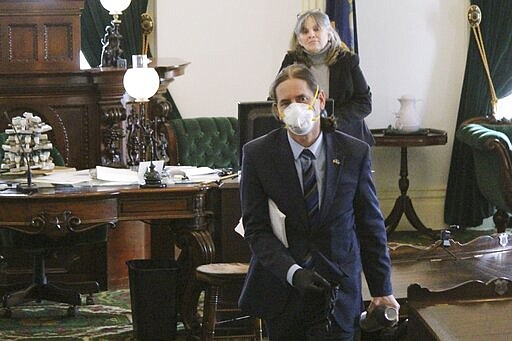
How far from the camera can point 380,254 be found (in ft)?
12.2

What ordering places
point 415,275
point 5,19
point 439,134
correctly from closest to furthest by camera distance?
point 415,275 < point 5,19 < point 439,134

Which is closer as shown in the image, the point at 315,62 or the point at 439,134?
the point at 315,62

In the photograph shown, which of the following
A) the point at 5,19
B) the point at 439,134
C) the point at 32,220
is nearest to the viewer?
the point at 32,220

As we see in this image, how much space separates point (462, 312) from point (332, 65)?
3211 mm

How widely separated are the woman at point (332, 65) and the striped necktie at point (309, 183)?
8.11 feet

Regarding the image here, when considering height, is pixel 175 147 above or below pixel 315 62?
below

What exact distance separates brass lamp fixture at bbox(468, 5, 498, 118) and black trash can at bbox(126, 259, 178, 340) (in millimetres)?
4064

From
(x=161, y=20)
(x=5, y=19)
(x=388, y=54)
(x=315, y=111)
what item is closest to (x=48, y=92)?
(x=5, y=19)

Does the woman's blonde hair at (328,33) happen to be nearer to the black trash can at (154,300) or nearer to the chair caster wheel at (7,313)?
the black trash can at (154,300)

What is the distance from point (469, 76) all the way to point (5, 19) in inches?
156

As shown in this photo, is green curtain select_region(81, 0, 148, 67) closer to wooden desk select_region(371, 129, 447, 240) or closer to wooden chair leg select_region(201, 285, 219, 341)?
wooden desk select_region(371, 129, 447, 240)

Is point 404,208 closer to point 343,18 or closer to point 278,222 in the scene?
point 343,18

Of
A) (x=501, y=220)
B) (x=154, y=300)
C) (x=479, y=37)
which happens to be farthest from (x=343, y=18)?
(x=154, y=300)

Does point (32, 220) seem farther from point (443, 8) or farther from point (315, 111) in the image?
point (443, 8)
